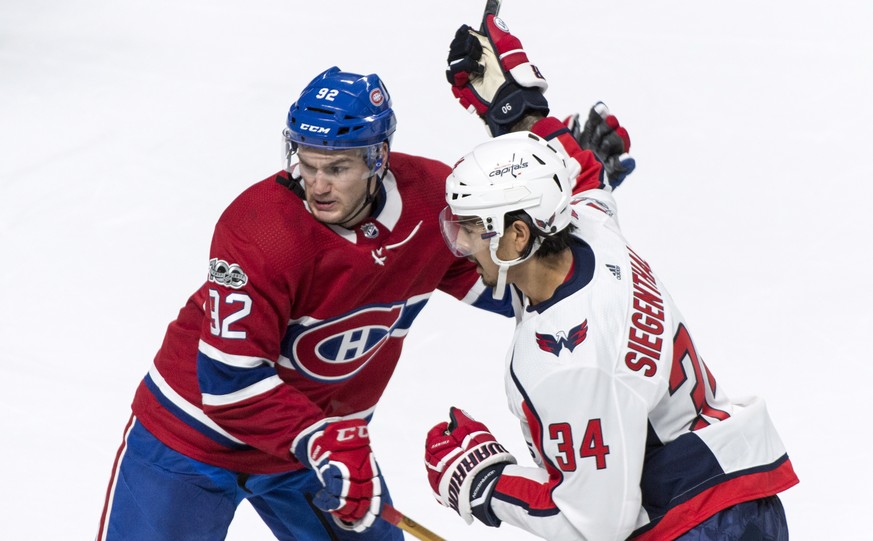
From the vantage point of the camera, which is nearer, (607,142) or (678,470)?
(678,470)

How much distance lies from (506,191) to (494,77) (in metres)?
0.93

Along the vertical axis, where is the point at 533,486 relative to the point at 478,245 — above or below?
below

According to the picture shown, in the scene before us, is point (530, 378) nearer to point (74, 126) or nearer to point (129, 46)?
point (74, 126)

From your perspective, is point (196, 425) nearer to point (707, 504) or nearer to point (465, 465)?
point (465, 465)

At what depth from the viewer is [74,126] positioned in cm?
656

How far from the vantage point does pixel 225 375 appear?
117 inches

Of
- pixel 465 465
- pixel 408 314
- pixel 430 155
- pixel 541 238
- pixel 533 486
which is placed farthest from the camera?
pixel 430 155

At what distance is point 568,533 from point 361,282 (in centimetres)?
80

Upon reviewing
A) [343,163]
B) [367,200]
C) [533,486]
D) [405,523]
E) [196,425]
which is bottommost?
[405,523]

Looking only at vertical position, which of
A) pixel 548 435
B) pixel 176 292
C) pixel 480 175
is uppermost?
pixel 480 175

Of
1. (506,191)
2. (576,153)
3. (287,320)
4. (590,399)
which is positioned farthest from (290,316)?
(576,153)

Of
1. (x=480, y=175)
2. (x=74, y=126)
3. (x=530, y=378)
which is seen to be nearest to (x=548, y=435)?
(x=530, y=378)

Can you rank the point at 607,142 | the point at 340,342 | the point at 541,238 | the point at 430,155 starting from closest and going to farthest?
the point at 541,238, the point at 340,342, the point at 607,142, the point at 430,155

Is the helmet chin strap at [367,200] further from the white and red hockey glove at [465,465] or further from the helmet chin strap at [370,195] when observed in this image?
the white and red hockey glove at [465,465]
